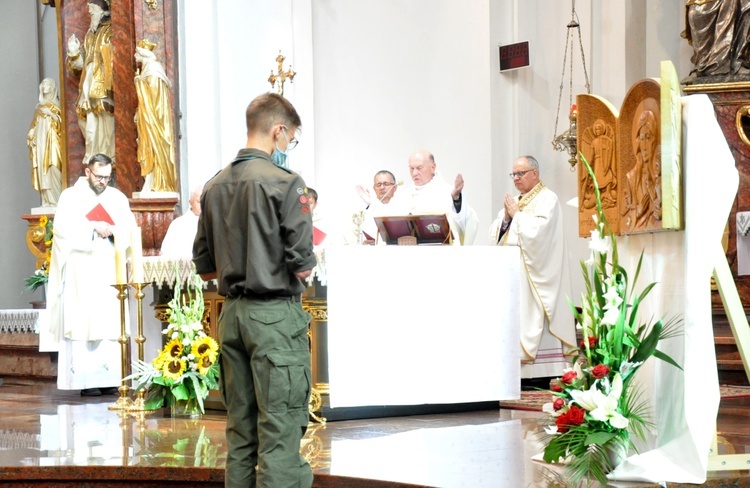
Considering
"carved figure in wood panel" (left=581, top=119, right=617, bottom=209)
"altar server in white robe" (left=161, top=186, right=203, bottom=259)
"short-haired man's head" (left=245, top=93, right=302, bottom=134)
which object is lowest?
"altar server in white robe" (left=161, top=186, right=203, bottom=259)

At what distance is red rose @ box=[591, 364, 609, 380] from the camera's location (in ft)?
13.0

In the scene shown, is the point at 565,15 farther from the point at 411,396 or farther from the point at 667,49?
the point at 411,396

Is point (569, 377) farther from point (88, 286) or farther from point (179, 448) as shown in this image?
point (88, 286)

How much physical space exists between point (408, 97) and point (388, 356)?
569 cm

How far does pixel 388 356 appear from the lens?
20.5ft

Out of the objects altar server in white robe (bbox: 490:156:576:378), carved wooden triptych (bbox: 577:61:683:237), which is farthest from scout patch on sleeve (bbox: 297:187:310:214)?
altar server in white robe (bbox: 490:156:576:378)

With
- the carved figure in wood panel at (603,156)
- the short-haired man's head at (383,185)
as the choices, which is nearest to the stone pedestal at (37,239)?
the short-haired man's head at (383,185)

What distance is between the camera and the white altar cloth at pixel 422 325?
6180 millimetres

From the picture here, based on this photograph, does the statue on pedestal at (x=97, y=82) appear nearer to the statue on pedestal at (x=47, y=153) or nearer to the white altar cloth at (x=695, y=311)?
the statue on pedestal at (x=47, y=153)

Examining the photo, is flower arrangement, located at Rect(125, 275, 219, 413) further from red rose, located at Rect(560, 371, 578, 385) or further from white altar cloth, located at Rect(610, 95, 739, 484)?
white altar cloth, located at Rect(610, 95, 739, 484)

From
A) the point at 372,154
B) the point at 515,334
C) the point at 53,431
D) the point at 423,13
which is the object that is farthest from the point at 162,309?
the point at 423,13

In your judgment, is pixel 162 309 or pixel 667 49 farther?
pixel 667 49

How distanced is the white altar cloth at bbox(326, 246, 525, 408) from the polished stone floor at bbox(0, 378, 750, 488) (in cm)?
19

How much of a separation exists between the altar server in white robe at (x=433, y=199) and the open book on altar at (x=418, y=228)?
0.52m
